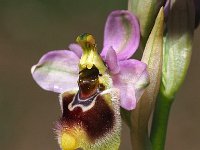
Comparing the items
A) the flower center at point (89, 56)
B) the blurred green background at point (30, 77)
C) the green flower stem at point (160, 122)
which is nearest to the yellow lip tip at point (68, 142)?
the flower center at point (89, 56)

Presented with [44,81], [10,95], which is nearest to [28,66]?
[10,95]

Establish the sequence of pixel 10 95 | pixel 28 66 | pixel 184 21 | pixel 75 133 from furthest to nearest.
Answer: pixel 28 66 < pixel 10 95 < pixel 184 21 < pixel 75 133

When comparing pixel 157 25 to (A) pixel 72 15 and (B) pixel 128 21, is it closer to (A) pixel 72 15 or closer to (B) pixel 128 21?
(B) pixel 128 21

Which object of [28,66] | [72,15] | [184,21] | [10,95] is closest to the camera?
[184,21]

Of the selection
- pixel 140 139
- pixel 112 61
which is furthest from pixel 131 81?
pixel 140 139

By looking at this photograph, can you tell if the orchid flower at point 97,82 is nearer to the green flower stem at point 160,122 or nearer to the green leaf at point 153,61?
the green leaf at point 153,61
